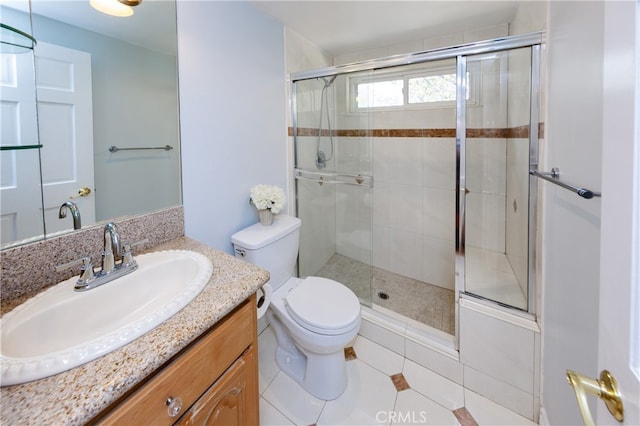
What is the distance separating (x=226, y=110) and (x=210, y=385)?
1.38 meters

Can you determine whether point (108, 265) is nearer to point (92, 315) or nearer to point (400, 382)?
point (92, 315)

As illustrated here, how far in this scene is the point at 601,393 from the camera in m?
0.40

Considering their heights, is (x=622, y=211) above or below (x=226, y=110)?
below

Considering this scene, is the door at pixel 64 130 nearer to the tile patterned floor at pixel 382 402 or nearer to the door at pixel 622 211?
the tile patterned floor at pixel 382 402

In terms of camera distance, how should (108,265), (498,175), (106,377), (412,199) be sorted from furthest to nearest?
(412,199) < (498,175) < (108,265) < (106,377)

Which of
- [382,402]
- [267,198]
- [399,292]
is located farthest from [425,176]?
[382,402]

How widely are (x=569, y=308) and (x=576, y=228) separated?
28cm

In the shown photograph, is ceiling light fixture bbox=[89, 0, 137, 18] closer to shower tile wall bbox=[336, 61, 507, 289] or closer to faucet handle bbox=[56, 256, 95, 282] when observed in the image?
faucet handle bbox=[56, 256, 95, 282]

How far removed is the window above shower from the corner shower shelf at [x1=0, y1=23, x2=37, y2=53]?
163cm

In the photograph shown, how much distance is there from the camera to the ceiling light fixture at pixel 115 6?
1074 mm

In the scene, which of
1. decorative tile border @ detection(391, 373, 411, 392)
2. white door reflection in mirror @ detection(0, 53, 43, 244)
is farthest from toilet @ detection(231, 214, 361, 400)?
white door reflection in mirror @ detection(0, 53, 43, 244)

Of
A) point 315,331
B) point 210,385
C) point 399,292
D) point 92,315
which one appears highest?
point 92,315

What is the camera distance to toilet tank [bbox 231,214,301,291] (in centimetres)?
156

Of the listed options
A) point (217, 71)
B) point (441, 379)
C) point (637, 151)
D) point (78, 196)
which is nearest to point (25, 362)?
point (78, 196)
